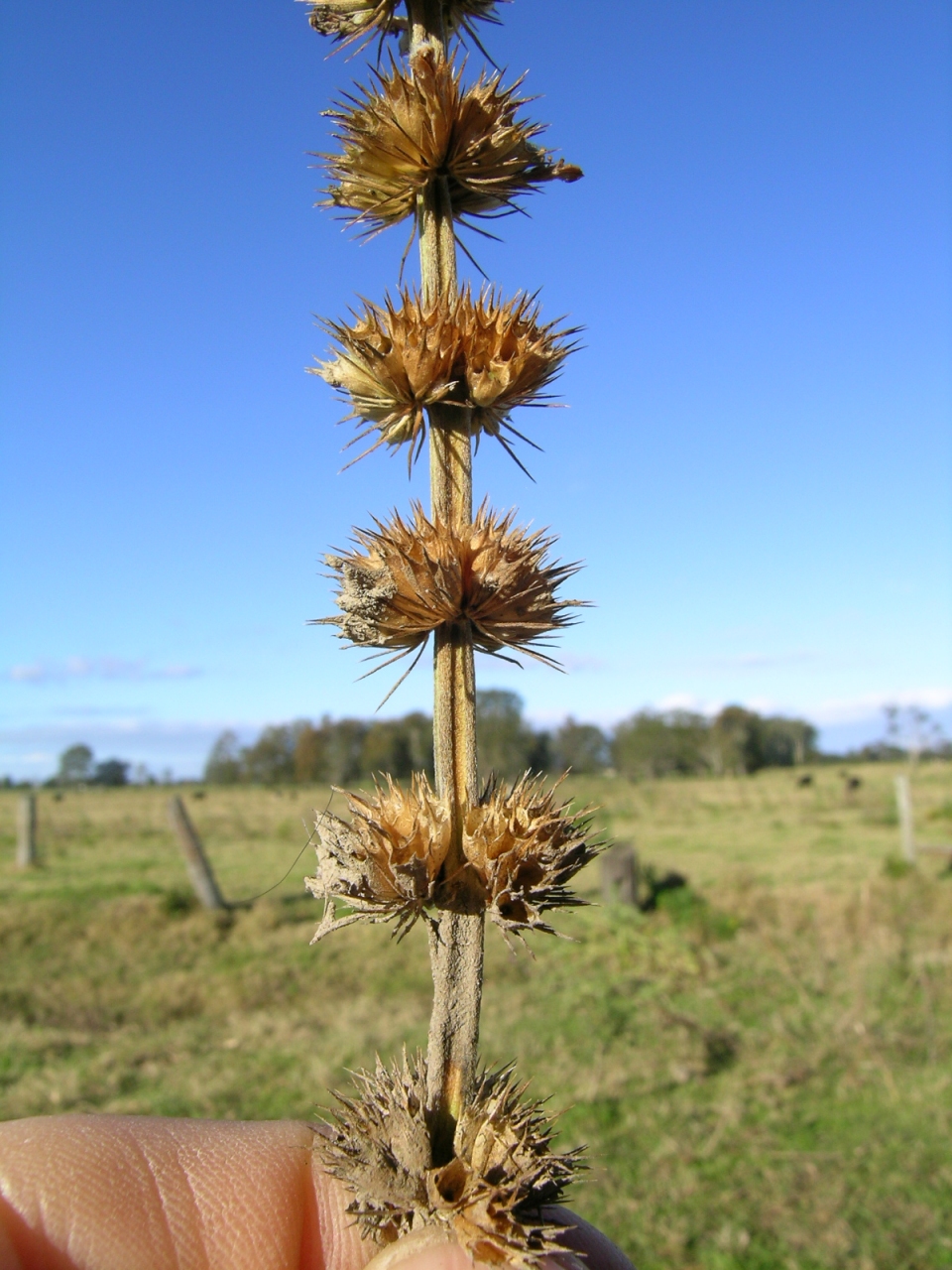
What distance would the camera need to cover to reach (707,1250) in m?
6.79

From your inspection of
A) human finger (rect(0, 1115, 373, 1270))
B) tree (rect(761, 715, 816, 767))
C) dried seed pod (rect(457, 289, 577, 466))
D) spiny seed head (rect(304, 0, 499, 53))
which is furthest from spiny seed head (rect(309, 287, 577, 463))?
tree (rect(761, 715, 816, 767))

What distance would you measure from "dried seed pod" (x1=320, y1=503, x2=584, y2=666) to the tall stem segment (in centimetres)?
5

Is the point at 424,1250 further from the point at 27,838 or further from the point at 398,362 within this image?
the point at 27,838

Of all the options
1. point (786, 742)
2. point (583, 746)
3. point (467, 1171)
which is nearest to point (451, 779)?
point (467, 1171)

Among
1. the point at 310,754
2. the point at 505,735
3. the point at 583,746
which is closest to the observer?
the point at 505,735

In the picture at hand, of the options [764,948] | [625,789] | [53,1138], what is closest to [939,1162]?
[764,948]

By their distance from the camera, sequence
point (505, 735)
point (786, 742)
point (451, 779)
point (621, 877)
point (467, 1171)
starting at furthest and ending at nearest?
1. point (786, 742)
2. point (505, 735)
3. point (621, 877)
4. point (451, 779)
5. point (467, 1171)

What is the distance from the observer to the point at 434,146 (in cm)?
203

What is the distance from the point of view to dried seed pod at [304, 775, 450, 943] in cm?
172

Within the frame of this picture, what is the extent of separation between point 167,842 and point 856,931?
19.8 meters

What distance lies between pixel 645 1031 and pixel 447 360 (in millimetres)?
10804

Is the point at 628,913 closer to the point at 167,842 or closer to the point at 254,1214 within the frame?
the point at 254,1214

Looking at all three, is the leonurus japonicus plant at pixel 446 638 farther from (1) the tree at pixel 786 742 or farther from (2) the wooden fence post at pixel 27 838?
(1) the tree at pixel 786 742

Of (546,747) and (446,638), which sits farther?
(546,747)
